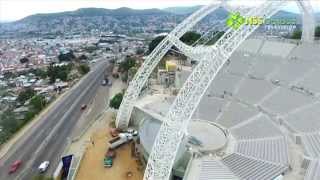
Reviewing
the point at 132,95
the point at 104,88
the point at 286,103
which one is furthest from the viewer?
the point at 104,88

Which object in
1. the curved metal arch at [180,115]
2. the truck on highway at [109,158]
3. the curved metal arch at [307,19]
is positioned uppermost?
the curved metal arch at [307,19]

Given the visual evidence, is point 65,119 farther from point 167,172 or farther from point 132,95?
point 167,172

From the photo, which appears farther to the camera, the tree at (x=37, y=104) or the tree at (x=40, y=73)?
the tree at (x=40, y=73)

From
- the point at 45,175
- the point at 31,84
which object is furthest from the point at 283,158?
the point at 31,84

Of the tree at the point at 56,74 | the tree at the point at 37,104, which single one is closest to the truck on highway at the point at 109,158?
the tree at the point at 37,104

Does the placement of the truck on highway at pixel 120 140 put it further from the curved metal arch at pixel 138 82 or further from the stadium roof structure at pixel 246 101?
the stadium roof structure at pixel 246 101

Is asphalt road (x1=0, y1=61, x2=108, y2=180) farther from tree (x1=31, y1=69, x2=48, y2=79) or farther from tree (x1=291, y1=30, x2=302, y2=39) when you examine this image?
tree (x1=291, y1=30, x2=302, y2=39)
